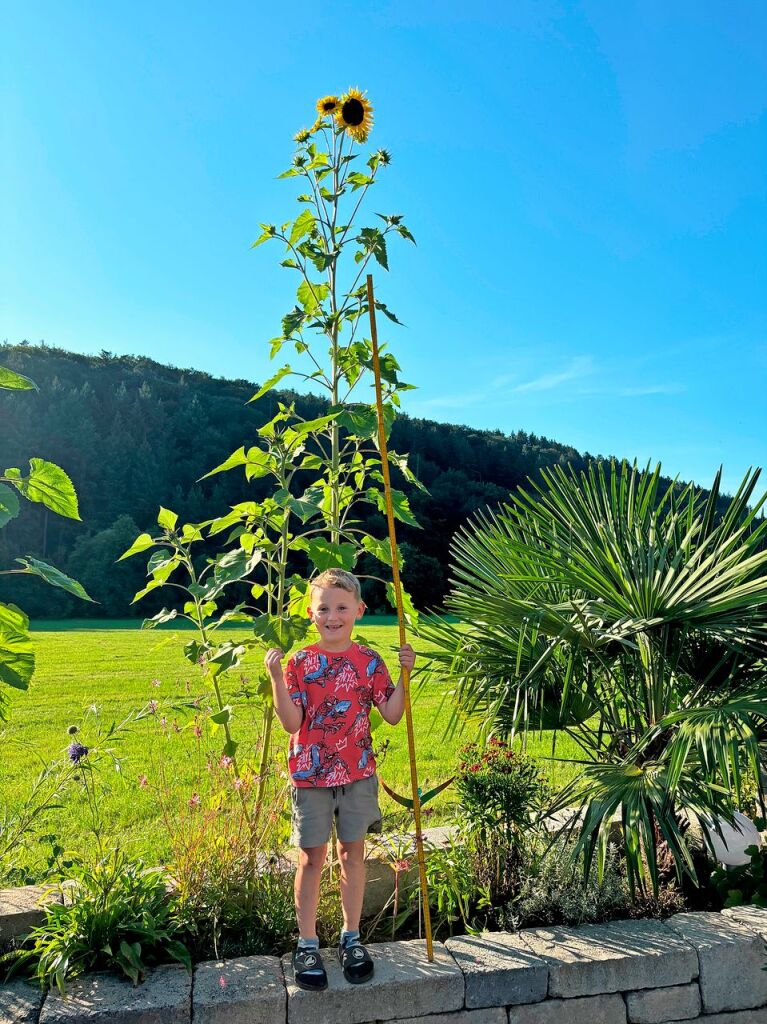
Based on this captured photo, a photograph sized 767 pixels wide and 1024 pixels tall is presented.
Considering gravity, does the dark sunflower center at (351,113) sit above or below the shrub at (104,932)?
above

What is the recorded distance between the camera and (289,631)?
2719 millimetres

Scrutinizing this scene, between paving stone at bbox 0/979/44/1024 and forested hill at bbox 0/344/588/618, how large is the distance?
2271 centimetres

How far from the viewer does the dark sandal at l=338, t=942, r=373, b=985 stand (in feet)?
7.43

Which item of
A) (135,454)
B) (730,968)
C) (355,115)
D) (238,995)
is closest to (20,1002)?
(238,995)

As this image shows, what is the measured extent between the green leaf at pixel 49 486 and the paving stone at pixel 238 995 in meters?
1.42

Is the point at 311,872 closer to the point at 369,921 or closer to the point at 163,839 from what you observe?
the point at 369,921

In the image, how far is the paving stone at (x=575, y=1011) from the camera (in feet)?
7.68

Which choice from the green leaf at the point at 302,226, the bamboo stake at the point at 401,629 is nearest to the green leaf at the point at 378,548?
the bamboo stake at the point at 401,629

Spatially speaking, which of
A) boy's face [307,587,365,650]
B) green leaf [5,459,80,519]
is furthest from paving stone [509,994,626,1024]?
green leaf [5,459,80,519]

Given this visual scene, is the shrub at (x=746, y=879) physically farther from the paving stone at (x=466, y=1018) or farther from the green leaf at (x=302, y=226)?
the green leaf at (x=302, y=226)

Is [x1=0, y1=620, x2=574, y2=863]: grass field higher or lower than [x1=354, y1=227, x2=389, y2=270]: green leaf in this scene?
lower

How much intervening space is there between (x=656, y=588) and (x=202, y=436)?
34319 millimetres

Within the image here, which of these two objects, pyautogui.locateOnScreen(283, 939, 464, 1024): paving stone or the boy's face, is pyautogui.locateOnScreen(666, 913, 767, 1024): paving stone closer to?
pyautogui.locateOnScreen(283, 939, 464, 1024): paving stone

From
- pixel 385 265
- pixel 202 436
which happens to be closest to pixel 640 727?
pixel 385 265
